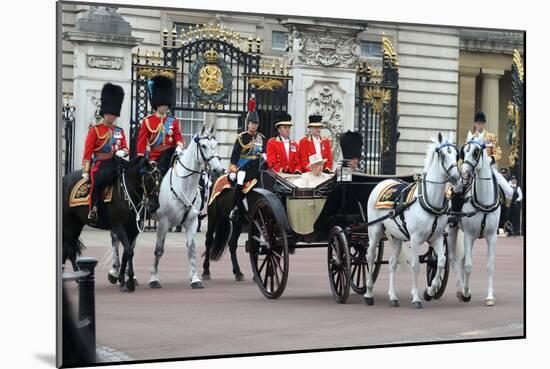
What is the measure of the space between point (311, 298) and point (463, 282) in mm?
1516

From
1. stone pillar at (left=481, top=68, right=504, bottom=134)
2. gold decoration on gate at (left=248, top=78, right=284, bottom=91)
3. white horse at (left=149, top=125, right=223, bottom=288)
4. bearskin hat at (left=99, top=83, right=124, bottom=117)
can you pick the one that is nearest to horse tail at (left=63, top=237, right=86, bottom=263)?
bearskin hat at (left=99, top=83, right=124, bottom=117)

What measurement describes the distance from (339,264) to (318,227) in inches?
17.9

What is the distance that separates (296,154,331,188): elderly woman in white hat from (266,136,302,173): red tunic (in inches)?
7.3

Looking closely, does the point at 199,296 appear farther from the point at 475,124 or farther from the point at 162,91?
the point at 475,124

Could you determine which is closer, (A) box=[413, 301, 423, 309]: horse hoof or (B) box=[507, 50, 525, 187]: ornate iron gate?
(A) box=[413, 301, 423, 309]: horse hoof

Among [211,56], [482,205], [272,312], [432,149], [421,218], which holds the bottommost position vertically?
[272,312]

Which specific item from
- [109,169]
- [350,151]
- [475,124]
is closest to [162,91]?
[109,169]

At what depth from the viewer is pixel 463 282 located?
13844 mm

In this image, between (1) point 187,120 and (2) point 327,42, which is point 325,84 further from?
(1) point 187,120

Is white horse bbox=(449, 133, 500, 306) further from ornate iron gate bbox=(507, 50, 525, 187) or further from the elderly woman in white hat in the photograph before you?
the elderly woman in white hat

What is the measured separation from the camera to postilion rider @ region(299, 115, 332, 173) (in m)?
14.2

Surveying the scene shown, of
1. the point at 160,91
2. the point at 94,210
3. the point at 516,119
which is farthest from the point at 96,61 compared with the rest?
the point at 516,119

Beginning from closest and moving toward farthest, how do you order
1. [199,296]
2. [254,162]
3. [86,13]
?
[86,13]
[199,296]
[254,162]

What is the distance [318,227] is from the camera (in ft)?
45.2
